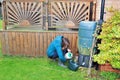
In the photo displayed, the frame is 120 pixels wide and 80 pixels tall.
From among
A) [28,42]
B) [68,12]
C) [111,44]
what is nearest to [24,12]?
[28,42]

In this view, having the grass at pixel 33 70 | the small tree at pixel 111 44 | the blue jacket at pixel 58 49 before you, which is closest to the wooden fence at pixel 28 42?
the grass at pixel 33 70

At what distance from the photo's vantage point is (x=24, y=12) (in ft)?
19.0

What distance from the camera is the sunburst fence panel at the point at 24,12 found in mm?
5738

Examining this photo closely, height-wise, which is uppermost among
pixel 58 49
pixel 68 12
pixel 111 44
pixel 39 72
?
pixel 68 12

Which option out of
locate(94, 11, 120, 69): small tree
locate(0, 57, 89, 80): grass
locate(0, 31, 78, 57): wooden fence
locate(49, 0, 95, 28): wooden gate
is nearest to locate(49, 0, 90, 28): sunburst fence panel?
locate(49, 0, 95, 28): wooden gate

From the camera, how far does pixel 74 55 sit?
5840mm

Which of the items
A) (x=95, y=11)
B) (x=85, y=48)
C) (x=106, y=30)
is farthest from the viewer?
(x=95, y=11)

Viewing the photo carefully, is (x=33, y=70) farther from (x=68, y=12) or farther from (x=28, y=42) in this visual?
(x=68, y=12)

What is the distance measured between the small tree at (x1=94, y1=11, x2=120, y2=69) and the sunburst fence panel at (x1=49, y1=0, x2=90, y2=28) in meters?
1.33

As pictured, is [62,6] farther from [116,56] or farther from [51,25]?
[116,56]

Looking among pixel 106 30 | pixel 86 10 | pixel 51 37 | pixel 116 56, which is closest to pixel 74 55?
pixel 51 37

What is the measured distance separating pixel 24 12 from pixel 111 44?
2857 millimetres

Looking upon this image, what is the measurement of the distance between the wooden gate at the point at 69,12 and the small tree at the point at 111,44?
51.9 inches

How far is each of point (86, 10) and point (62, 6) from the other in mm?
692
